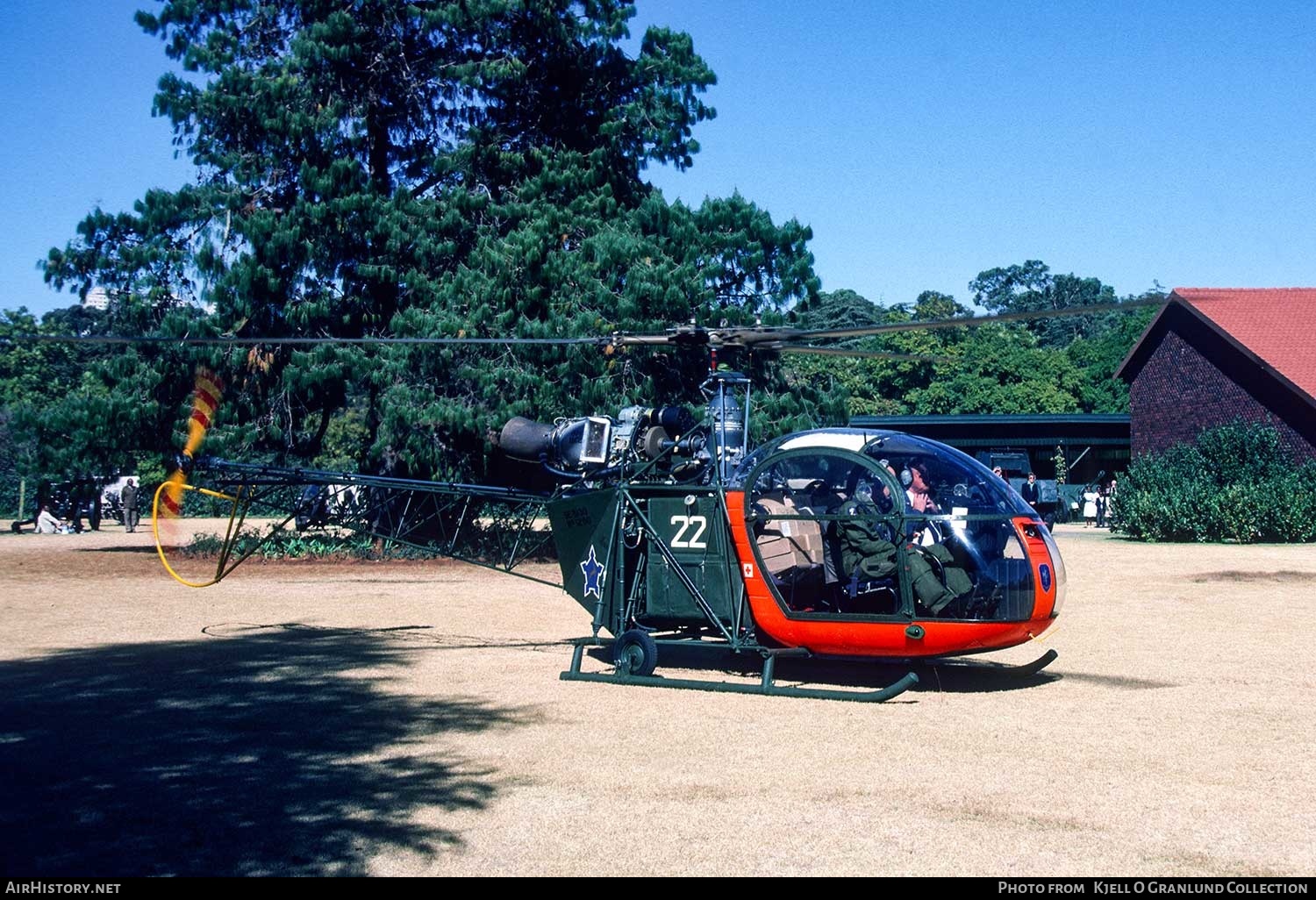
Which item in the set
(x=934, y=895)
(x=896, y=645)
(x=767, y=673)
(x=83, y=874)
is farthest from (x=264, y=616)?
(x=934, y=895)

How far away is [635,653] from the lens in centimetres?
1110

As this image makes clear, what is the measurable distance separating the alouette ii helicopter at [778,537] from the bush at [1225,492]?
2078cm

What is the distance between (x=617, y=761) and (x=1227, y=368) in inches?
1242

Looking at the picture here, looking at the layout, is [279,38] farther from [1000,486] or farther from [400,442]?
[1000,486]

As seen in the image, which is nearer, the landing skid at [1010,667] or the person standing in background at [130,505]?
the landing skid at [1010,667]

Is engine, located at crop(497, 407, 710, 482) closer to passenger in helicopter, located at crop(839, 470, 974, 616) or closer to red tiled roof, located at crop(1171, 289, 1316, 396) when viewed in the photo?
passenger in helicopter, located at crop(839, 470, 974, 616)

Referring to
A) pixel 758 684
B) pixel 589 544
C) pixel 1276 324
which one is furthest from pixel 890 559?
pixel 1276 324

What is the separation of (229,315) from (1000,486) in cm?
1843

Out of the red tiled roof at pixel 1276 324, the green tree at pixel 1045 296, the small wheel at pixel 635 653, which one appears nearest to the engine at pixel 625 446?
the small wheel at pixel 635 653

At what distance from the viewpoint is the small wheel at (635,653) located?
1099cm

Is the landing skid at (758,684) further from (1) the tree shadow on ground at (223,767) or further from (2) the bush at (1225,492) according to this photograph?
(2) the bush at (1225,492)

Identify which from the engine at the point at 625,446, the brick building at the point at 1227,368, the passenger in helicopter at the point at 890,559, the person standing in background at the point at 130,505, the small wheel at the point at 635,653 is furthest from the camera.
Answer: the person standing in background at the point at 130,505

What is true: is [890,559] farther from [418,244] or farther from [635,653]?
[418,244]

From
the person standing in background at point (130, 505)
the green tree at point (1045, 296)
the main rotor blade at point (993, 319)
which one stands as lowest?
the person standing in background at point (130, 505)
